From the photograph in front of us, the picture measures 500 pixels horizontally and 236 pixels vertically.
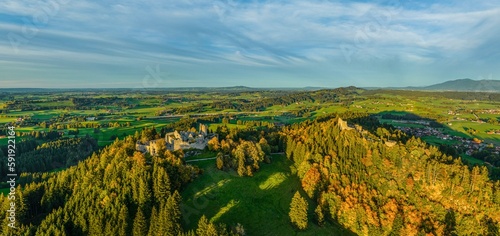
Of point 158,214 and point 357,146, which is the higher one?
point 357,146

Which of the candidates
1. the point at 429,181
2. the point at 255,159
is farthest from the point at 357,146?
the point at 255,159

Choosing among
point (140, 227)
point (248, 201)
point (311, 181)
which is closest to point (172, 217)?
point (140, 227)

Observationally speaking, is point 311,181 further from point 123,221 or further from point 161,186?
point 123,221

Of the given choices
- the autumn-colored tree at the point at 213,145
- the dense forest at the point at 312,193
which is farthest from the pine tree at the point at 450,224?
the autumn-colored tree at the point at 213,145

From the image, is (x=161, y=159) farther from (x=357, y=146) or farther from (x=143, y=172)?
(x=357, y=146)

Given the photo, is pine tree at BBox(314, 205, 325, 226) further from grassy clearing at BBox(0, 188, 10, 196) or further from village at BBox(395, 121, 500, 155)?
grassy clearing at BBox(0, 188, 10, 196)

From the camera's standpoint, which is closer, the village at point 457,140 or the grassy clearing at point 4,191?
the grassy clearing at point 4,191

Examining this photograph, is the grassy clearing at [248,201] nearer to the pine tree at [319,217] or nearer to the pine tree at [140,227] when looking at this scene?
the pine tree at [319,217]
